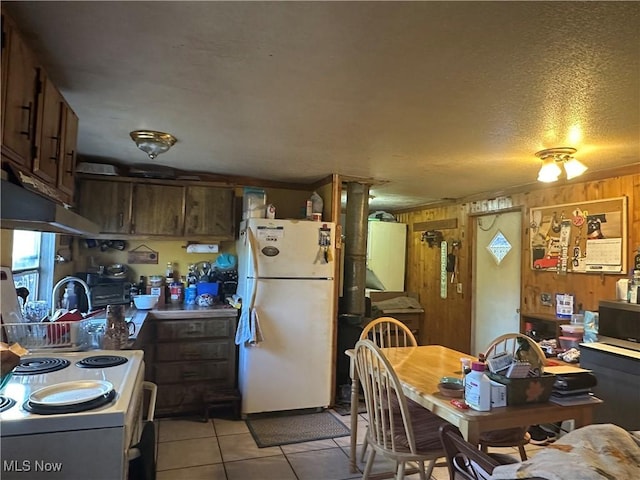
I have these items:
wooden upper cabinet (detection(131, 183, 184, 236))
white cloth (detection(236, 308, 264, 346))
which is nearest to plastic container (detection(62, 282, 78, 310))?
wooden upper cabinet (detection(131, 183, 184, 236))

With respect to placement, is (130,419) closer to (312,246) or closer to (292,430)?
(292,430)

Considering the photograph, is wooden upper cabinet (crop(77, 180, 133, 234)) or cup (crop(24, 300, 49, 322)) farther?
wooden upper cabinet (crop(77, 180, 133, 234))

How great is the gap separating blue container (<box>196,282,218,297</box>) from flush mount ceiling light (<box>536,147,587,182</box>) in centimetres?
284

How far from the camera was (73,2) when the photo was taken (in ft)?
→ 4.27

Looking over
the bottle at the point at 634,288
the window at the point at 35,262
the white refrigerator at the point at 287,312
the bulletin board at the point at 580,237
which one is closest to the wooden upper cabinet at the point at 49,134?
the window at the point at 35,262

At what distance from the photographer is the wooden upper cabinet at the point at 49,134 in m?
1.67

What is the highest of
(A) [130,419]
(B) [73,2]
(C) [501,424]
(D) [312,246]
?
(B) [73,2]

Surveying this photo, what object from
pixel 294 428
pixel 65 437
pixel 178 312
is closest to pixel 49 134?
pixel 65 437

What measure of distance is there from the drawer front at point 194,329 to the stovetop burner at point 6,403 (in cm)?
214

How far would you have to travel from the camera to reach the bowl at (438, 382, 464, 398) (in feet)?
6.47

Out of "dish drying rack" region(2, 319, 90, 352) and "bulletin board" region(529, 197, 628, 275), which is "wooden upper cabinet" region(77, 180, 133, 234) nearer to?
"dish drying rack" region(2, 319, 90, 352)

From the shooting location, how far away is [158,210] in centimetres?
383

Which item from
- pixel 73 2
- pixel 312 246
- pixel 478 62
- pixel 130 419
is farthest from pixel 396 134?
pixel 130 419

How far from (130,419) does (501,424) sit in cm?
144
